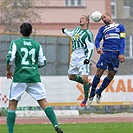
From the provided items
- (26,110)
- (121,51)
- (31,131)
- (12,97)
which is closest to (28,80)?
(12,97)

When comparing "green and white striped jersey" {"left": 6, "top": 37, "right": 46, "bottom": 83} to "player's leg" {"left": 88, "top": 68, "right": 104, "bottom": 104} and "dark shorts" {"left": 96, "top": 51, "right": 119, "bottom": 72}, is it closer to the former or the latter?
"dark shorts" {"left": 96, "top": 51, "right": 119, "bottom": 72}

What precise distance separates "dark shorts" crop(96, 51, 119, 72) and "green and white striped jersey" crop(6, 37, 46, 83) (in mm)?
3673

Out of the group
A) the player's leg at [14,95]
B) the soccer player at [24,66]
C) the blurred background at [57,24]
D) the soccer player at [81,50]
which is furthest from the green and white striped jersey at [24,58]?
the blurred background at [57,24]

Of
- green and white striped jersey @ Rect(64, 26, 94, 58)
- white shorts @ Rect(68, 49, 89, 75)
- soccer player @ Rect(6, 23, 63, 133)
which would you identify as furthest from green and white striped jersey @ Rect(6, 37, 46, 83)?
white shorts @ Rect(68, 49, 89, 75)

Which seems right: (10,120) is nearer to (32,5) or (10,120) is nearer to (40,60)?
(40,60)

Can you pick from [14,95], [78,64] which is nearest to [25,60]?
[14,95]

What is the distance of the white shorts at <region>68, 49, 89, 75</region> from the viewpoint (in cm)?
1706

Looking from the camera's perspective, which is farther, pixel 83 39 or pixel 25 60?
pixel 83 39

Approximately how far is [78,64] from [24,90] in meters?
4.17

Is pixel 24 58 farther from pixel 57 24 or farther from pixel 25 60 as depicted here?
pixel 57 24

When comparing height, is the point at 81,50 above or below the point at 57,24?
above

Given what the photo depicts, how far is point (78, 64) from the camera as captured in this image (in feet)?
56.4

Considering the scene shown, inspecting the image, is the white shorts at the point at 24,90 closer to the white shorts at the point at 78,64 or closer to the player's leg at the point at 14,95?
the player's leg at the point at 14,95

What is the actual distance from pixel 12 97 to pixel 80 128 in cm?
353
